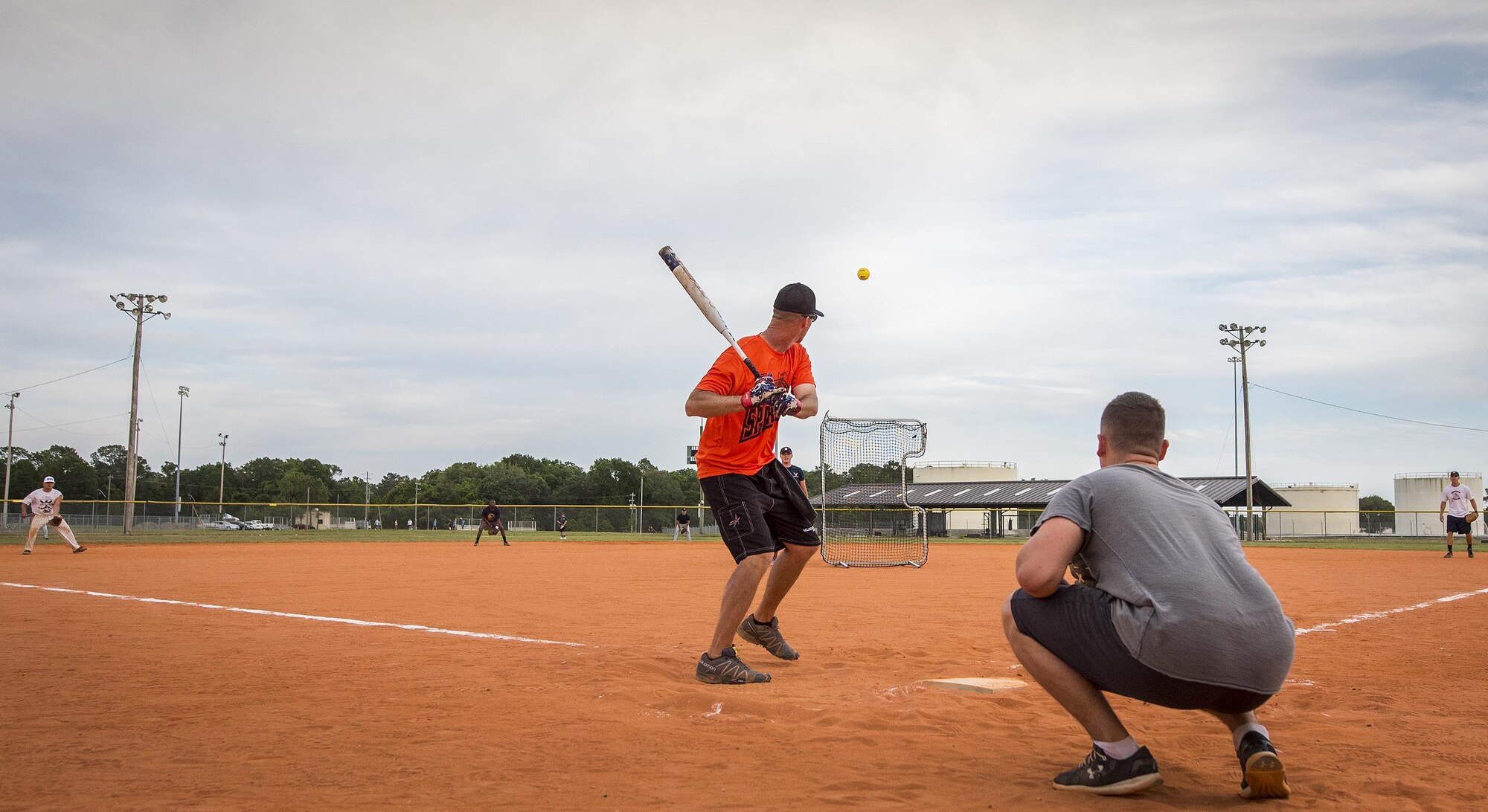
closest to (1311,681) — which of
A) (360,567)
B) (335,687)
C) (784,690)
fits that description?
(784,690)

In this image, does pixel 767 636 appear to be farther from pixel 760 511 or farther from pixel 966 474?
pixel 966 474

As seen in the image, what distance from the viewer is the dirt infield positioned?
A: 115 inches

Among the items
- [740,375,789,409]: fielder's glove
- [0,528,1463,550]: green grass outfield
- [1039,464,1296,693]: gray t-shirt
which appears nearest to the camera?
[1039,464,1296,693]: gray t-shirt

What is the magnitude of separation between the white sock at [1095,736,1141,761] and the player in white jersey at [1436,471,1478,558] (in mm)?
21102

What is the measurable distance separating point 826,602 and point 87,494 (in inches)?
4281

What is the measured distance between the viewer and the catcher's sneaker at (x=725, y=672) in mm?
4707

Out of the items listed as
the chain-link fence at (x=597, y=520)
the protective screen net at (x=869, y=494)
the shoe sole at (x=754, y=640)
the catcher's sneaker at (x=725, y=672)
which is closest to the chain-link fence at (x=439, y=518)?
the chain-link fence at (x=597, y=520)

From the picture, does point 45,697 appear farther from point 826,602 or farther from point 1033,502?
point 1033,502

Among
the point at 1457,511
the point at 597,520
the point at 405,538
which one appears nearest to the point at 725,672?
the point at 1457,511

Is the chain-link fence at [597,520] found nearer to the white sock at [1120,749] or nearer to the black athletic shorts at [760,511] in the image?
the black athletic shorts at [760,511]

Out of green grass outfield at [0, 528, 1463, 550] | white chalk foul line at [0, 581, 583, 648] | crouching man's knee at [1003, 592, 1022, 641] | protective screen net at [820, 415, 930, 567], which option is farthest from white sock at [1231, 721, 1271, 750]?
green grass outfield at [0, 528, 1463, 550]

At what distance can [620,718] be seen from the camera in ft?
12.8

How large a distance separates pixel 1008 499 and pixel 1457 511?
3244 cm

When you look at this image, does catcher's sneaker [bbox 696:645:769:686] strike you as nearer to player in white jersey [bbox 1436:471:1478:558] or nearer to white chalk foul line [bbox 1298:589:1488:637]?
white chalk foul line [bbox 1298:589:1488:637]
